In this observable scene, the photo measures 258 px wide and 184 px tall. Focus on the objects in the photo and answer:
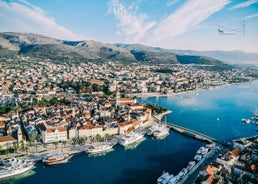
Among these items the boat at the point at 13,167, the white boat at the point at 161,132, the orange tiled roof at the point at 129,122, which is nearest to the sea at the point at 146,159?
the boat at the point at 13,167

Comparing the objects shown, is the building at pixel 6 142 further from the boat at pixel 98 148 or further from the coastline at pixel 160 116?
the coastline at pixel 160 116

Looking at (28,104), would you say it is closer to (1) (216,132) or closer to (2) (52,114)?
(2) (52,114)

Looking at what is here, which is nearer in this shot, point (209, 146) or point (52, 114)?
point (209, 146)

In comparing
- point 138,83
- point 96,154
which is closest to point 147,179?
point 96,154

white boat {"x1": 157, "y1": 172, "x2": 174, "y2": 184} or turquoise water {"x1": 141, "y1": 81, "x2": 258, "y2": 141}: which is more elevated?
turquoise water {"x1": 141, "y1": 81, "x2": 258, "y2": 141}

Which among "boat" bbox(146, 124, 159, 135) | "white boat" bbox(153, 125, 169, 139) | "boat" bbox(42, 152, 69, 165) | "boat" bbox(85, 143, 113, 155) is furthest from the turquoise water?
"boat" bbox(42, 152, 69, 165)

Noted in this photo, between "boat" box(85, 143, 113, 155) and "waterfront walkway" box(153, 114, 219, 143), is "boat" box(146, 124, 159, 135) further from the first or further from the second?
"boat" box(85, 143, 113, 155)
